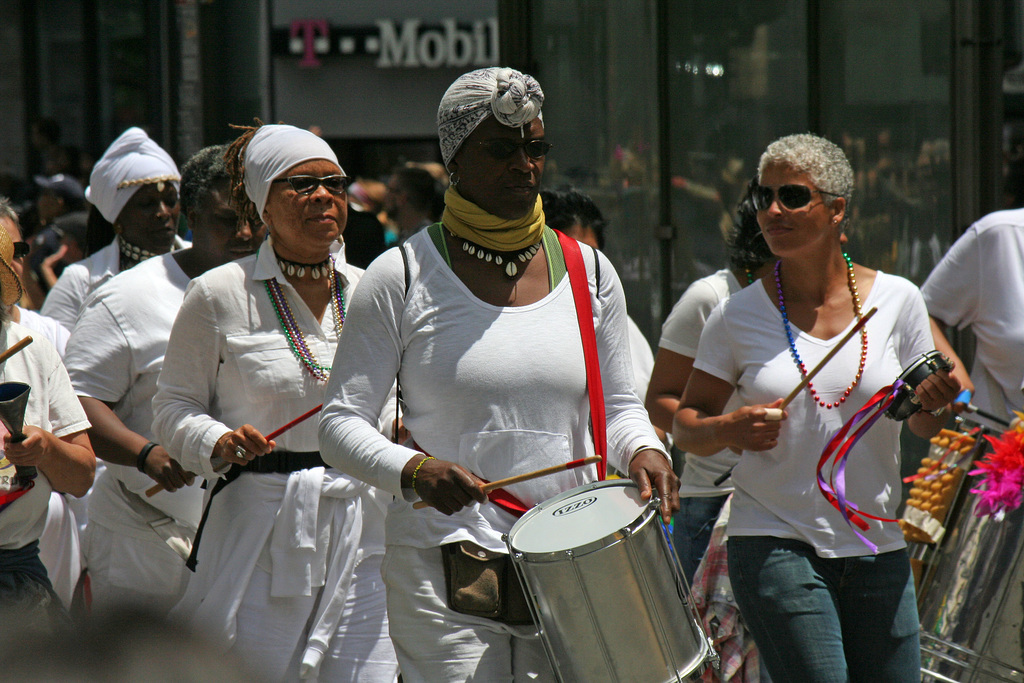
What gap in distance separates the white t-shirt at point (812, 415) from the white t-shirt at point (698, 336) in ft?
1.70

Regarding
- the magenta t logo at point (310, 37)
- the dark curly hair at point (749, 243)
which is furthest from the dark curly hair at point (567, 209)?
the magenta t logo at point (310, 37)

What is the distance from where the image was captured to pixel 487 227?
3180 mm

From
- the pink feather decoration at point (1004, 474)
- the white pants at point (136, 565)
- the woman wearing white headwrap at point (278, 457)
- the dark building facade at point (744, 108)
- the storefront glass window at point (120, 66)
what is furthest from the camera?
the storefront glass window at point (120, 66)

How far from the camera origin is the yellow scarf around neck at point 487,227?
3.19 m

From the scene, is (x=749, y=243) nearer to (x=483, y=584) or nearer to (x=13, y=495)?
(x=483, y=584)

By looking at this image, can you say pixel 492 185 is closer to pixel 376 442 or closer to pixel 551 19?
pixel 376 442

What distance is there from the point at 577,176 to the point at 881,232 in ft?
5.48

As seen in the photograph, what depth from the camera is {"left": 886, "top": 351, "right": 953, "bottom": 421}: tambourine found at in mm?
3684

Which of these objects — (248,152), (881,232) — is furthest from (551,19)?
Result: (248,152)

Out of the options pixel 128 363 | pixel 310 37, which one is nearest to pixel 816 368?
pixel 128 363

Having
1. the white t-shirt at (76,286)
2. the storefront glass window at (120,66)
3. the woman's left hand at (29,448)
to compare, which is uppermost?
the storefront glass window at (120,66)

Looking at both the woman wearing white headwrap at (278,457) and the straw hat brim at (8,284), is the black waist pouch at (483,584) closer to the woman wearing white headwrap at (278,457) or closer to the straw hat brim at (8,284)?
the woman wearing white headwrap at (278,457)

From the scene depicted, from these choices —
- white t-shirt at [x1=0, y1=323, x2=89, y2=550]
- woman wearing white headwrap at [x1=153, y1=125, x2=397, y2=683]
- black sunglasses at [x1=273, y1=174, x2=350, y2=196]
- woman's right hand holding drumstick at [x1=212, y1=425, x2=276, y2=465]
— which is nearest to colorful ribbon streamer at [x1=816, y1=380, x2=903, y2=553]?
woman wearing white headwrap at [x1=153, y1=125, x2=397, y2=683]

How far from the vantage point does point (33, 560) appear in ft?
11.8
